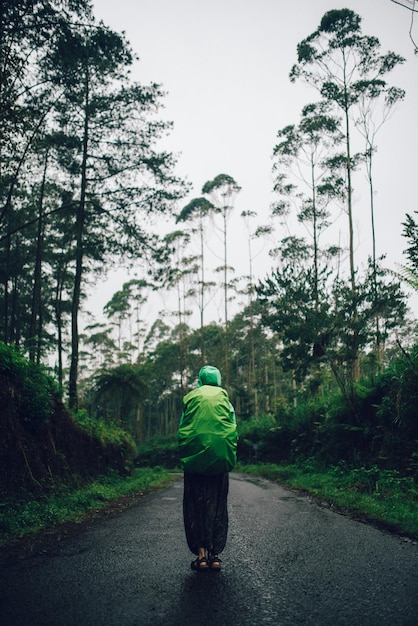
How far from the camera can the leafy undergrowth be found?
5.72 metres

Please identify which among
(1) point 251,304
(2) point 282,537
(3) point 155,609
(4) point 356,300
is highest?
(1) point 251,304

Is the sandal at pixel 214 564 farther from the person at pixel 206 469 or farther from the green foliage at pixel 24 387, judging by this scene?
the green foliage at pixel 24 387

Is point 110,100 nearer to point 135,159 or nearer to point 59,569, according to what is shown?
point 135,159

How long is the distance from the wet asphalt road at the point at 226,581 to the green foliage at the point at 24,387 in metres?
3.19

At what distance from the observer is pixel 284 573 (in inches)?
145

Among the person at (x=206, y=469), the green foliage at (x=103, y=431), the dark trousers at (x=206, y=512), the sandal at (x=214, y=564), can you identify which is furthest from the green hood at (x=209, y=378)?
the green foliage at (x=103, y=431)

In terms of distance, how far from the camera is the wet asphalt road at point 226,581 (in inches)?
108

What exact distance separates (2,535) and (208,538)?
260 centimetres

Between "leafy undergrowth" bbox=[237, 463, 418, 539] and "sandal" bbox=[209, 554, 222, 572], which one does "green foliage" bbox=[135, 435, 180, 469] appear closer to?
"leafy undergrowth" bbox=[237, 463, 418, 539]

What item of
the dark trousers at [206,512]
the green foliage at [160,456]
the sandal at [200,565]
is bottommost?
the green foliage at [160,456]

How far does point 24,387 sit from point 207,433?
5.18m

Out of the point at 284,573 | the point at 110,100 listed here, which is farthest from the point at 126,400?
the point at 284,573

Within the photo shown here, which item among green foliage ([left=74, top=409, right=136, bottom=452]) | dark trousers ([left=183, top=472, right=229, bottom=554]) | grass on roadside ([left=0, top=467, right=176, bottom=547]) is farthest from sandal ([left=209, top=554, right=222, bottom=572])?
green foliage ([left=74, top=409, right=136, bottom=452])

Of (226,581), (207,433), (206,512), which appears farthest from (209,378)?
(226,581)
